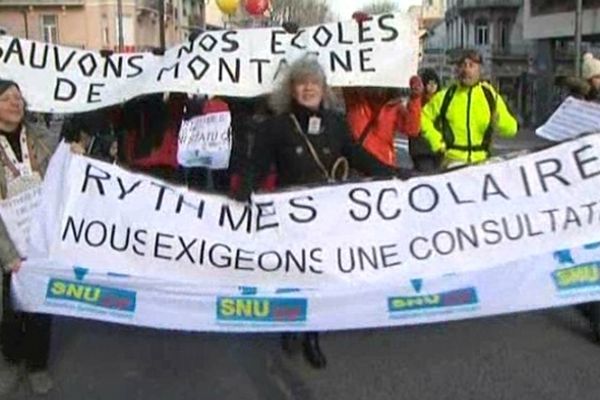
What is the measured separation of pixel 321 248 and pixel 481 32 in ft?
246

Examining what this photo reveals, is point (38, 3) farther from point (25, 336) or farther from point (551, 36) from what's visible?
point (25, 336)

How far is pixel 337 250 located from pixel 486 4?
7325 centimetres

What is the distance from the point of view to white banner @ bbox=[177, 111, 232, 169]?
8922 mm

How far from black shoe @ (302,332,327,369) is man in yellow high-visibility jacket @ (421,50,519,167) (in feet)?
6.23

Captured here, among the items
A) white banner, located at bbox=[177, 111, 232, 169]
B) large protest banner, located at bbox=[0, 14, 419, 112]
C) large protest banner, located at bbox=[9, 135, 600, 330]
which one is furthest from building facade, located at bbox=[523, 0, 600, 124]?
large protest banner, located at bbox=[9, 135, 600, 330]

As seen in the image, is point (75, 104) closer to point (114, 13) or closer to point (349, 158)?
point (349, 158)

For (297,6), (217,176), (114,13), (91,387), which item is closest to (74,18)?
(114,13)

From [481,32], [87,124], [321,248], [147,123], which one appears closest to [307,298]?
[321,248]

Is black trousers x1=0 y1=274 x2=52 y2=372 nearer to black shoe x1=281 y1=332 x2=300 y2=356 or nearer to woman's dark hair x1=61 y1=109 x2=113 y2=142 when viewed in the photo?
black shoe x1=281 y1=332 x2=300 y2=356

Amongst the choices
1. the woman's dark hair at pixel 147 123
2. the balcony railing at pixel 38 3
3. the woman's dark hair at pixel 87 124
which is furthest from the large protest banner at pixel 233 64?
the balcony railing at pixel 38 3

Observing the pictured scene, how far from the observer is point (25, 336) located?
18.7 feet

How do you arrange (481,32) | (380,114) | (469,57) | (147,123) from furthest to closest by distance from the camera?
(481,32)
(147,123)
(380,114)
(469,57)

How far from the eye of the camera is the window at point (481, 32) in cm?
7675

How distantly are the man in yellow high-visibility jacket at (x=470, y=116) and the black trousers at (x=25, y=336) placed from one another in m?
3.21
